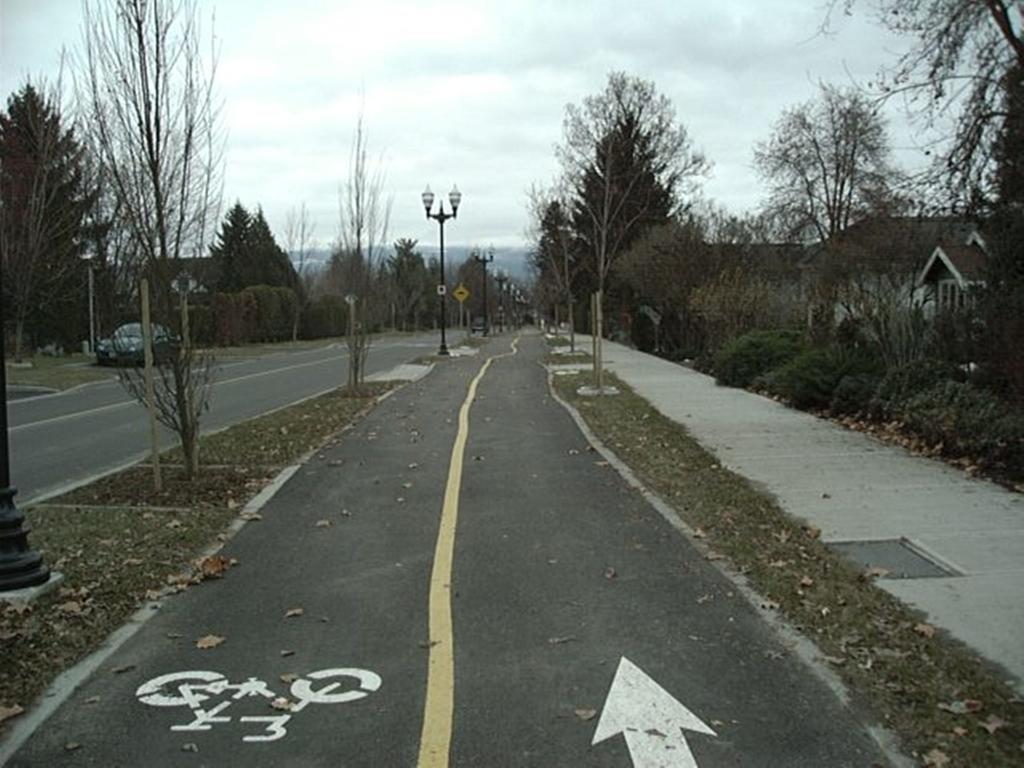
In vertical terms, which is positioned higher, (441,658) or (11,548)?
(11,548)

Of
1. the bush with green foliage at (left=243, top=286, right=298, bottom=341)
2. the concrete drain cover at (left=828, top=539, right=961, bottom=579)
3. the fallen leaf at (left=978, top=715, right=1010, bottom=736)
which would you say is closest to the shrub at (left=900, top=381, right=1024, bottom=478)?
the concrete drain cover at (left=828, top=539, right=961, bottom=579)

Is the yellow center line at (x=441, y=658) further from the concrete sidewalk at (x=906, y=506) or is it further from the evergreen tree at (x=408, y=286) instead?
the evergreen tree at (x=408, y=286)

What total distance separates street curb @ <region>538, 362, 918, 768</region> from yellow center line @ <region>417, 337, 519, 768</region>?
1.79 m

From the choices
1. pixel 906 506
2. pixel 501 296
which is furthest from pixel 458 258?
pixel 906 506

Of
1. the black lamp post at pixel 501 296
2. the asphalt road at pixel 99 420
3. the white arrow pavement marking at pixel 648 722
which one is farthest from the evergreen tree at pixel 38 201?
the black lamp post at pixel 501 296

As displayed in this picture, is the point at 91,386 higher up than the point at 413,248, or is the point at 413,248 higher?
the point at 413,248

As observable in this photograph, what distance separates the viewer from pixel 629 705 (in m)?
4.44

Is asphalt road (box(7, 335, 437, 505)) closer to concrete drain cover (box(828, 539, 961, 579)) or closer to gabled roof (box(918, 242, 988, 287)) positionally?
concrete drain cover (box(828, 539, 961, 579))

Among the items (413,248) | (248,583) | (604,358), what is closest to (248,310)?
(604,358)

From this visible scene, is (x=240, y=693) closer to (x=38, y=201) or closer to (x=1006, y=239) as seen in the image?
(x=1006, y=239)

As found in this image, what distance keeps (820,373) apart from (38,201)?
21.4 metres

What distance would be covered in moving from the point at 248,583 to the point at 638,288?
3572 cm

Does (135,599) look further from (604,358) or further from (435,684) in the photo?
(604,358)

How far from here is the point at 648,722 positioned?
4.27 m
